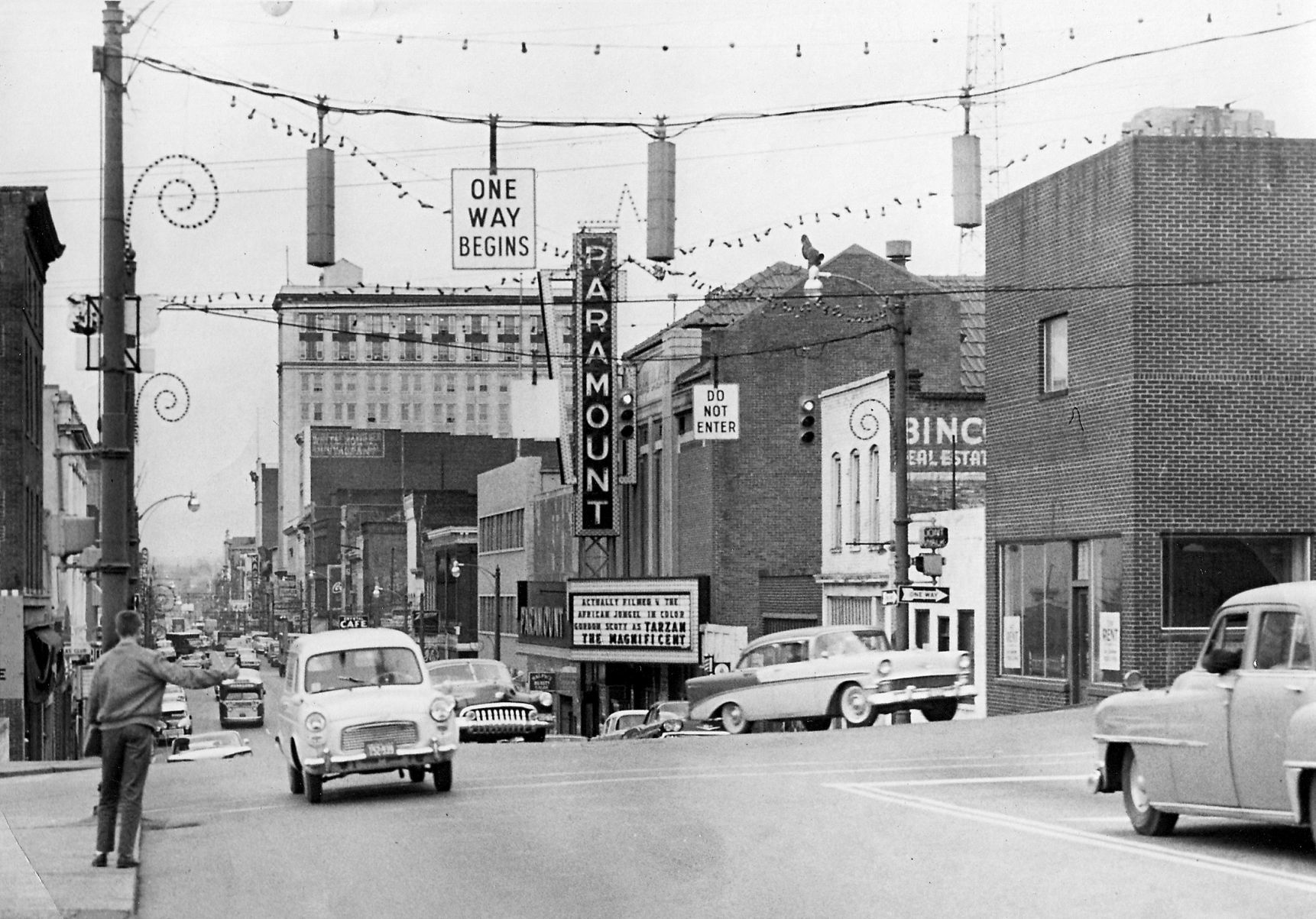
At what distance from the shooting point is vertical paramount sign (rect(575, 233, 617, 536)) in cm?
6078

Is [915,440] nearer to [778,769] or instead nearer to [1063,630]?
[1063,630]

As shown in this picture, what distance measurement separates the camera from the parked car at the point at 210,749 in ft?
113

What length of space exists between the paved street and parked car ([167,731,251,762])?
36.9 feet

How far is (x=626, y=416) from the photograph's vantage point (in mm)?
56781

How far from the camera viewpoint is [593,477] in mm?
65125

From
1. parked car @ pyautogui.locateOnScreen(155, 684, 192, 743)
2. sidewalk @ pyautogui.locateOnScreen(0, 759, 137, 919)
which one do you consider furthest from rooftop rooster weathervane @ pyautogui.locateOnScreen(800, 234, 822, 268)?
parked car @ pyautogui.locateOnScreen(155, 684, 192, 743)

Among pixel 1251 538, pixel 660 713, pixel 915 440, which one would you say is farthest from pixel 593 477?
pixel 1251 538

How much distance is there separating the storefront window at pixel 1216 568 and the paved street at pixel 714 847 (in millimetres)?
9565

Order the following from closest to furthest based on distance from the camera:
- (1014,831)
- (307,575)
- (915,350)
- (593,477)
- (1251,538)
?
(1014,831), (1251,538), (915,350), (593,477), (307,575)

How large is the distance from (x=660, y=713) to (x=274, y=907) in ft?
82.5

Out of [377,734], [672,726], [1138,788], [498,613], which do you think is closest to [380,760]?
[377,734]

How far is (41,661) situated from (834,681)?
29.5m

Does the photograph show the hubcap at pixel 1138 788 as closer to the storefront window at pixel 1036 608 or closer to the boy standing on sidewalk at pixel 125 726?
the boy standing on sidewalk at pixel 125 726

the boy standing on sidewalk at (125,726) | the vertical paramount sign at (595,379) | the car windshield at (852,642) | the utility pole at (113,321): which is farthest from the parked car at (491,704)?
the vertical paramount sign at (595,379)
